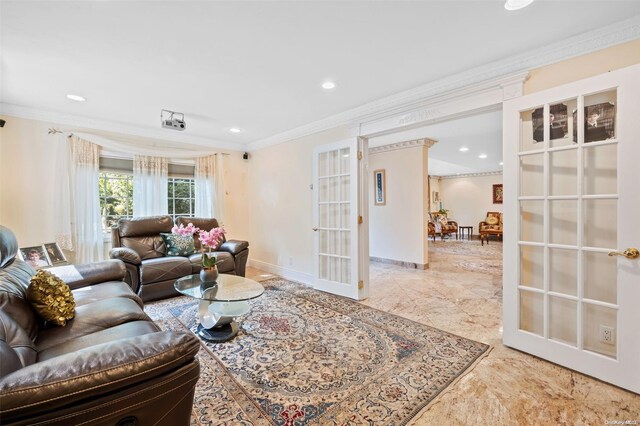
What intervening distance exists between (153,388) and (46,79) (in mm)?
3327

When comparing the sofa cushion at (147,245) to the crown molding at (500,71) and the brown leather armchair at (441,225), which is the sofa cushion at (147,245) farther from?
the brown leather armchair at (441,225)

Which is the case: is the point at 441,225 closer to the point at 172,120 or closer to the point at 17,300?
the point at 172,120

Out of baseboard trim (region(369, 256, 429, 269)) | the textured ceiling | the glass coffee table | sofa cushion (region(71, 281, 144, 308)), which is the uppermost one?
the textured ceiling

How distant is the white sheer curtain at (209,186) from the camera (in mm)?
5090

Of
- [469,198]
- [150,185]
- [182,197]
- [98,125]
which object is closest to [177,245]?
[150,185]

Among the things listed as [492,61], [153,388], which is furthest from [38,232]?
[492,61]

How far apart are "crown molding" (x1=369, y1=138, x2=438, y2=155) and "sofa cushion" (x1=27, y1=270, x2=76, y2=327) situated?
544 cm

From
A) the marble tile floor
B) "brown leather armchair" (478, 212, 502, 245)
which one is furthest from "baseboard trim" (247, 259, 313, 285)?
"brown leather armchair" (478, 212, 502, 245)

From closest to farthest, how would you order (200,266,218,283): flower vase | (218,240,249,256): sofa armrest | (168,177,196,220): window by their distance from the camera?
(200,266,218,283): flower vase < (218,240,249,256): sofa armrest < (168,177,196,220): window

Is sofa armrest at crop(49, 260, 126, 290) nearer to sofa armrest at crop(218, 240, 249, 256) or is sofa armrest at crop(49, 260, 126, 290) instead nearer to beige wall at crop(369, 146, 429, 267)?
sofa armrest at crop(218, 240, 249, 256)

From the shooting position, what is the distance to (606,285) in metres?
1.94

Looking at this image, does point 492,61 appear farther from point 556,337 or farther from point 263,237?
point 263,237

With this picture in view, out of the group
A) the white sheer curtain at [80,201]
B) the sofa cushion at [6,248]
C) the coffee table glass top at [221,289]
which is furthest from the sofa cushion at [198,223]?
the sofa cushion at [6,248]

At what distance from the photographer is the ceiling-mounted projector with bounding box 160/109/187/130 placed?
3.65m
